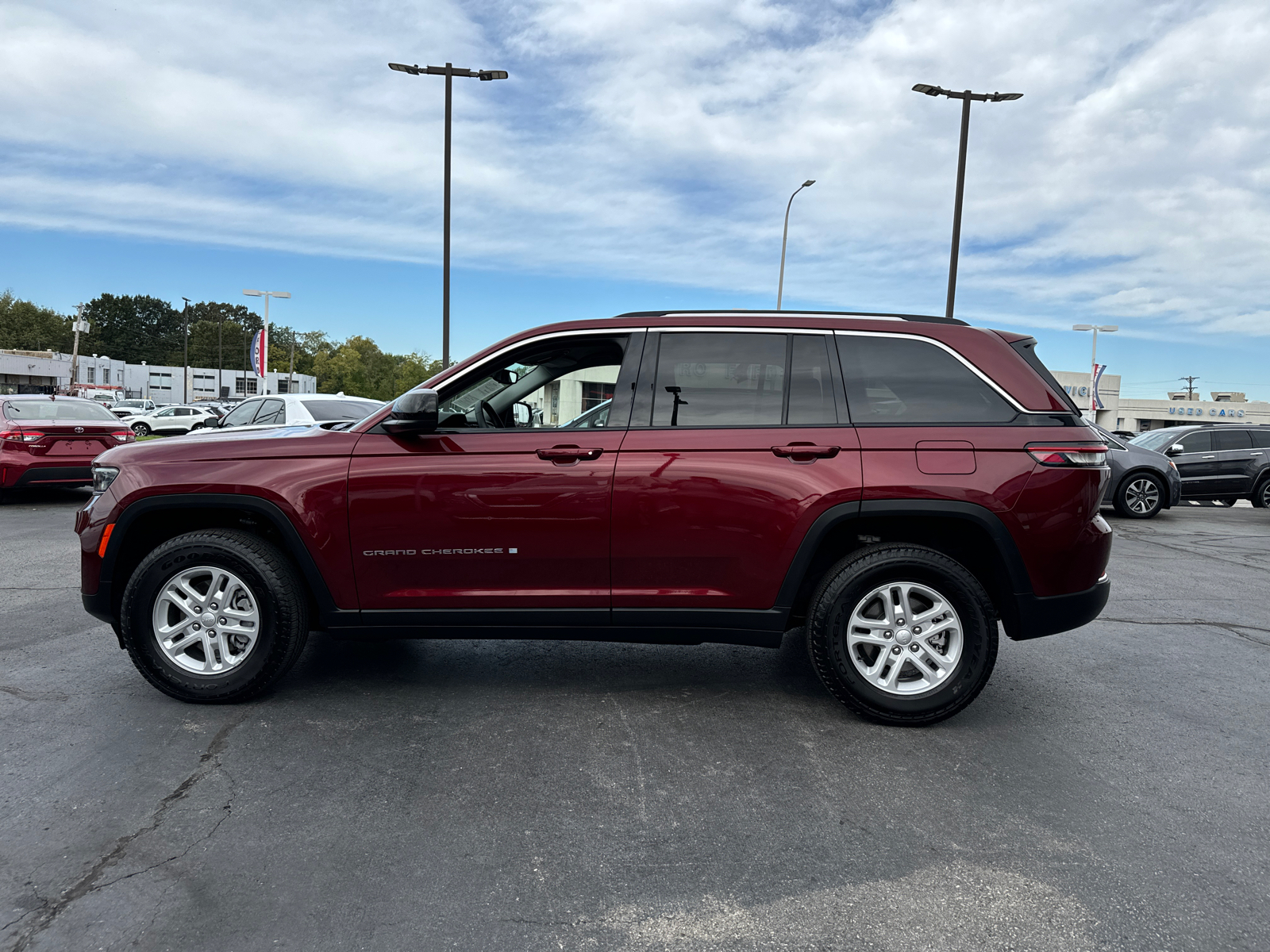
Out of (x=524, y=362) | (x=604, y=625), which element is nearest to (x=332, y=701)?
(x=604, y=625)

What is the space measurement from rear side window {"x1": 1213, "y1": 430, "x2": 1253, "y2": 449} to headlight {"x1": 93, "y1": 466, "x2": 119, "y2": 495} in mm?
17049

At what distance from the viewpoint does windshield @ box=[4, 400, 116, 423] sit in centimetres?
1188

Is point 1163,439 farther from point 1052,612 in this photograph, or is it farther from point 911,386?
point 911,386

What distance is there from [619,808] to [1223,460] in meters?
16.3

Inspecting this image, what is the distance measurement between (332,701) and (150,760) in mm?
857

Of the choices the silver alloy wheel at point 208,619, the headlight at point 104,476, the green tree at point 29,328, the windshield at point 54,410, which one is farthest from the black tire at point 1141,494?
the green tree at point 29,328

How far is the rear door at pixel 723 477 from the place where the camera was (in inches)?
153

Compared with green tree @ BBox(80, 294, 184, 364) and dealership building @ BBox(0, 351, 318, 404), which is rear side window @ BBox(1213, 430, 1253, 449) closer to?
dealership building @ BBox(0, 351, 318, 404)

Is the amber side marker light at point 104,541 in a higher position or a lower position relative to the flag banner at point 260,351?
lower

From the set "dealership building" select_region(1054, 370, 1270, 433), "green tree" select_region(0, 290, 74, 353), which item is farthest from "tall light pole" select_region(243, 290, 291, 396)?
"green tree" select_region(0, 290, 74, 353)

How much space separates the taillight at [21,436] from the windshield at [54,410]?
7.5 inches

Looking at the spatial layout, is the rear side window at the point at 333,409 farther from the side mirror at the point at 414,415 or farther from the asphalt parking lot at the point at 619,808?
the side mirror at the point at 414,415

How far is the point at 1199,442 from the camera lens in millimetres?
15461

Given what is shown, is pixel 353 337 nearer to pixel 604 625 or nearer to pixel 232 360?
pixel 232 360
